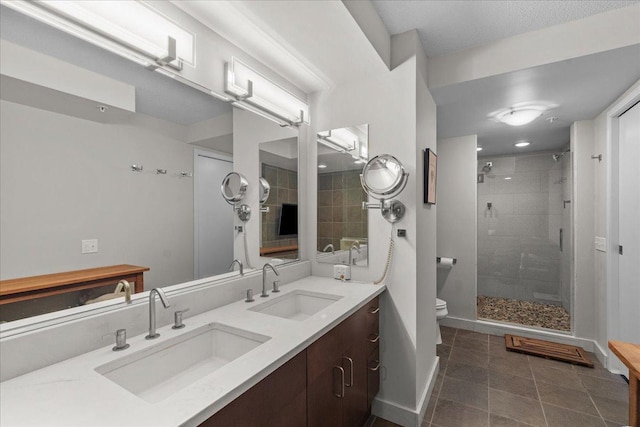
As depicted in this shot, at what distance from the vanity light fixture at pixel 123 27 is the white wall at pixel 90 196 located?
0.29 meters

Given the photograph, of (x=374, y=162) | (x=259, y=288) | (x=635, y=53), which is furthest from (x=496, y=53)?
(x=259, y=288)

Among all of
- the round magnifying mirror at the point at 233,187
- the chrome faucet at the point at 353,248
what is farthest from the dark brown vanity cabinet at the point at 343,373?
the round magnifying mirror at the point at 233,187

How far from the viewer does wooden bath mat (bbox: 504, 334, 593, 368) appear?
2752mm

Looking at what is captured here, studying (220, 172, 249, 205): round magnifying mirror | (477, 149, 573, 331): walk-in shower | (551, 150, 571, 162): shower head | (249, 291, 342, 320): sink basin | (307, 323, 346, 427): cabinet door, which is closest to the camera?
(307, 323, 346, 427): cabinet door

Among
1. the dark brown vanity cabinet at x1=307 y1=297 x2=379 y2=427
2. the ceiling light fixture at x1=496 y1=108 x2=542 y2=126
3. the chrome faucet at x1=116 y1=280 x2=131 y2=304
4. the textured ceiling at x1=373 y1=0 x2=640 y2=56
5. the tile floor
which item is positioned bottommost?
the tile floor

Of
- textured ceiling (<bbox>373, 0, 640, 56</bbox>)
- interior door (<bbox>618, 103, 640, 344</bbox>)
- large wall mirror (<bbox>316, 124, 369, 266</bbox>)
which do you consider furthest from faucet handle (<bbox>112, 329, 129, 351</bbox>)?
interior door (<bbox>618, 103, 640, 344</bbox>)

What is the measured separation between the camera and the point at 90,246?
115 cm

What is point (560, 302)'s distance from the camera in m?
3.49

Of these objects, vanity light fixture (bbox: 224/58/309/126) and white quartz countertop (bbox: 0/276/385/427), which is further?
vanity light fixture (bbox: 224/58/309/126)

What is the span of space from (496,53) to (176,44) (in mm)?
2069

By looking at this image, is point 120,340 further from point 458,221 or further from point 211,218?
point 458,221

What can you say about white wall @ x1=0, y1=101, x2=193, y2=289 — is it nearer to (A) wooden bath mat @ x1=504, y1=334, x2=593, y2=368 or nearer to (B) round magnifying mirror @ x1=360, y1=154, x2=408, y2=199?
(B) round magnifying mirror @ x1=360, y1=154, x2=408, y2=199

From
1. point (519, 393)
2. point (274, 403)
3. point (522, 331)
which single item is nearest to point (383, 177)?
point (274, 403)

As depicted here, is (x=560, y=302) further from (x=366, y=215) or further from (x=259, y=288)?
(x=259, y=288)
